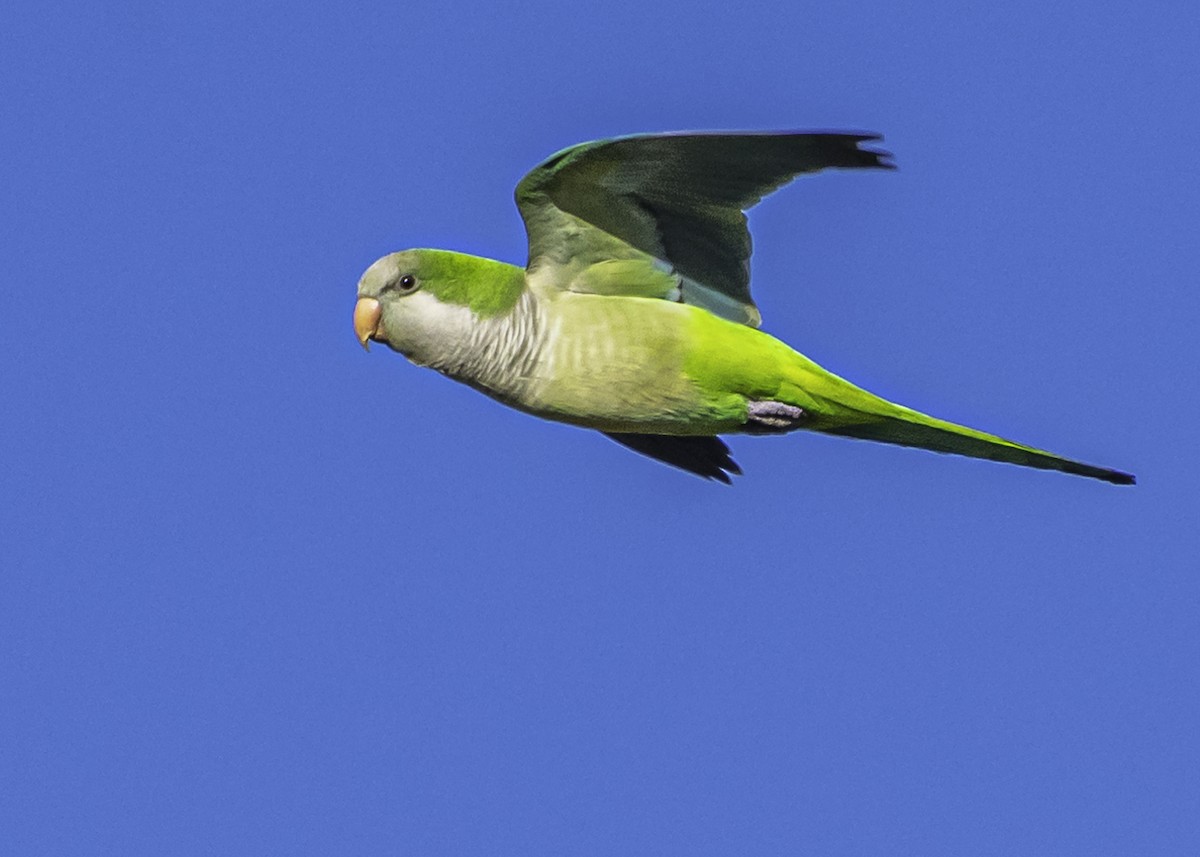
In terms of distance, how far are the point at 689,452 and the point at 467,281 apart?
5.89ft

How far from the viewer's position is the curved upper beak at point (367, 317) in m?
9.64

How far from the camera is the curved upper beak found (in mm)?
9641

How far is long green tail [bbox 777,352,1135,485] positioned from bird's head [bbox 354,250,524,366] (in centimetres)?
142

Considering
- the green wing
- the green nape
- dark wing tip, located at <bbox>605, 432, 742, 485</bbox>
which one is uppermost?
the green wing

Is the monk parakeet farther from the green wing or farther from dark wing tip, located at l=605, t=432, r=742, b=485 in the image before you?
dark wing tip, located at l=605, t=432, r=742, b=485

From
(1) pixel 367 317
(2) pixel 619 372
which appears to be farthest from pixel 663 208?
(1) pixel 367 317

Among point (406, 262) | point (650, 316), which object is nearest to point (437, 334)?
point (406, 262)

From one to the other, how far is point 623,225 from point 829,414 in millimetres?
1265

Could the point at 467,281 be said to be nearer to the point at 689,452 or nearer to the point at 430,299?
the point at 430,299

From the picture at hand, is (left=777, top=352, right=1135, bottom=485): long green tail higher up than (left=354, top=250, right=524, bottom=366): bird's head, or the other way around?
(left=354, top=250, right=524, bottom=366): bird's head

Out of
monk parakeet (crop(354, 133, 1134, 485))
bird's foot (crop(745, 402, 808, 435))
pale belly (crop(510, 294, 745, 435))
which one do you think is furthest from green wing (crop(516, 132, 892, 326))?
bird's foot (crop(745, 402, 808, 435))

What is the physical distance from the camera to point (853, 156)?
8945 mm

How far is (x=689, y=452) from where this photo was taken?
1077 centimetres

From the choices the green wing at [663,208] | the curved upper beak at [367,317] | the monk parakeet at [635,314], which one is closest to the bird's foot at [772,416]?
the monk parakeet at [635,314]
